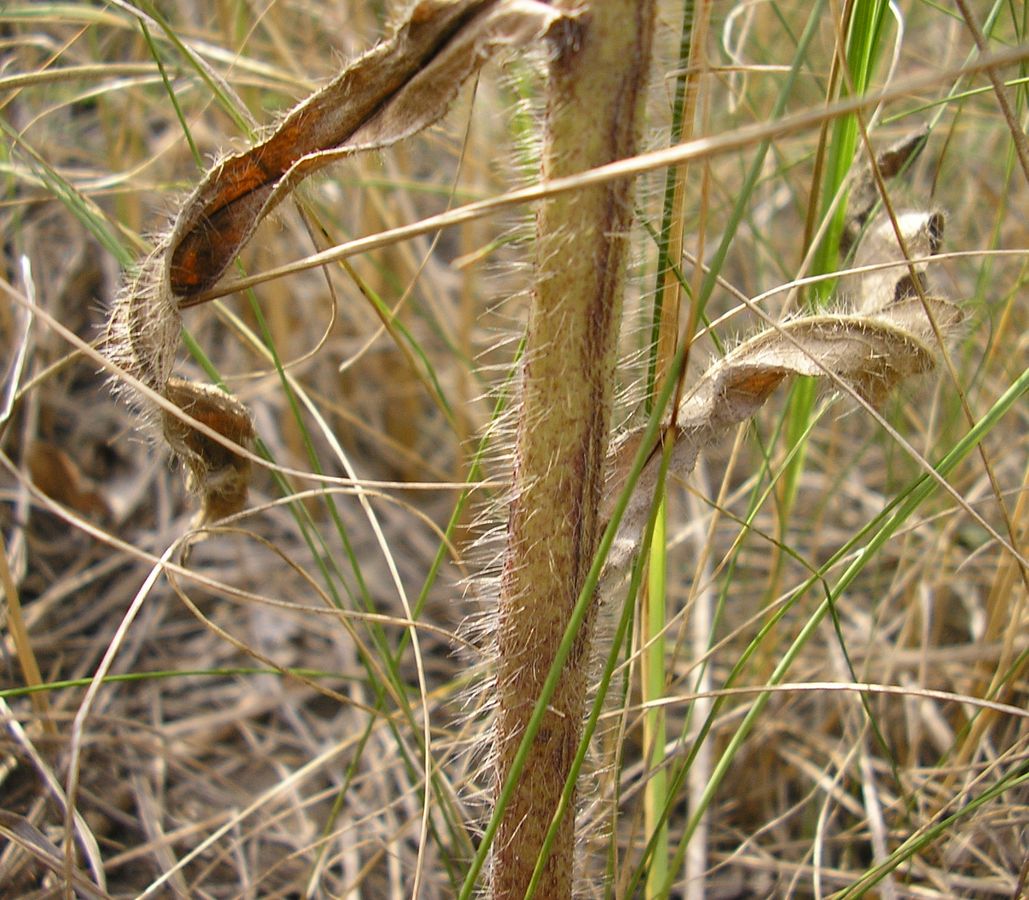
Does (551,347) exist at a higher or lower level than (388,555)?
higher

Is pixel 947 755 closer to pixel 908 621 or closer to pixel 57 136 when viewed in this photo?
pixel 908 621

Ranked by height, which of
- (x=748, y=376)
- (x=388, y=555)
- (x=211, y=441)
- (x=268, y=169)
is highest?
(x=268, y=169)

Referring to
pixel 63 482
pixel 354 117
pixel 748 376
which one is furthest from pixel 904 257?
pixel 63 482

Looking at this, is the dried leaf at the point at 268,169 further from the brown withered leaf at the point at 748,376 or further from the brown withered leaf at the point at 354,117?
the brown withered leaf at the point at 748,376

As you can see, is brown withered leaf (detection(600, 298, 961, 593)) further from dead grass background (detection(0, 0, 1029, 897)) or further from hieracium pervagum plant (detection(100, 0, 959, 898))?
dead grass background (detection(0, 0, 1029, 897))

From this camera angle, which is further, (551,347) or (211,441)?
(211,441)

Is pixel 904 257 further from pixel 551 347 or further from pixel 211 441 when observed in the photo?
pixel 211 441
